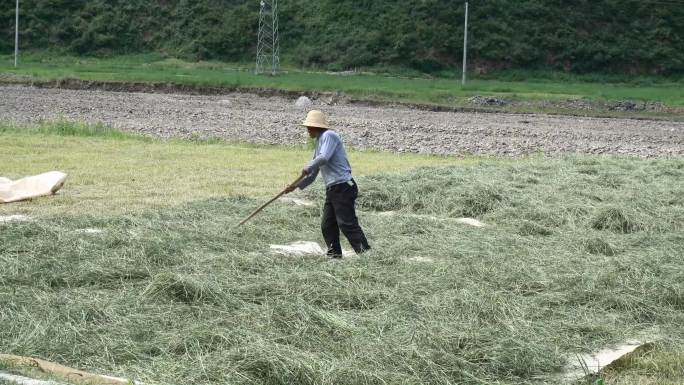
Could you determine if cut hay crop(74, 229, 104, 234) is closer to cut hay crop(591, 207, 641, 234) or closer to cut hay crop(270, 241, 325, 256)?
cut hay crop(270, 241, 325, 256)

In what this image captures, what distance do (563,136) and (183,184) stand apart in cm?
1306

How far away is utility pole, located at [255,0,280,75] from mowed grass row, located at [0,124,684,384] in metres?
37.0

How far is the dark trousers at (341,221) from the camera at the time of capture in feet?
30.3

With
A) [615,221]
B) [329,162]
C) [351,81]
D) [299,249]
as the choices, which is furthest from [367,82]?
[299,249]

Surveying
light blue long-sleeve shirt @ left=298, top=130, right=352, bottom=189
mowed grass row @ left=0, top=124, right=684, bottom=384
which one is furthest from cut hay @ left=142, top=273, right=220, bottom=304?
light blue long-sleeve shirt @ left=298, top=130, right=352, bottom=189

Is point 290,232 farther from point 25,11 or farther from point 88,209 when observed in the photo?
point 25,11

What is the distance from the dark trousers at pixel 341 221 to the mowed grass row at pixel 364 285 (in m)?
0.29

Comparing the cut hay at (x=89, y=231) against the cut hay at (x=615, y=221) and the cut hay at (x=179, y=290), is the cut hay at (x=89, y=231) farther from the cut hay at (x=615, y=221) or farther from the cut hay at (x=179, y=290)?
the cut hay at (x=615, y=221)

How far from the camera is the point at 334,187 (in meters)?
9.41

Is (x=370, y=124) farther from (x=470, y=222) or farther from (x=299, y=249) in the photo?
(x=299, y=249)

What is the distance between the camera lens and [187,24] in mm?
57938

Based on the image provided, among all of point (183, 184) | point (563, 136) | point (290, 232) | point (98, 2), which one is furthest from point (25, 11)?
point (290, 232)

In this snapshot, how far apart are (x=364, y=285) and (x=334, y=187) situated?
6.12 feet

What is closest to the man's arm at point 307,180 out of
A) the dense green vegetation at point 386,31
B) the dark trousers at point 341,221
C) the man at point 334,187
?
the man at point 334,187
